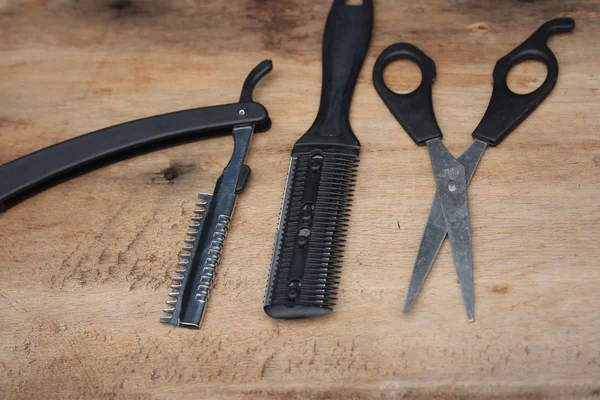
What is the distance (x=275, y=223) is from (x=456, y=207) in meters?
0.25

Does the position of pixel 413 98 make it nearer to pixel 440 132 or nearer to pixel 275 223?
pixel 440 132

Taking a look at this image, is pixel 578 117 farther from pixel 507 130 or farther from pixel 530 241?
pixel 530 241

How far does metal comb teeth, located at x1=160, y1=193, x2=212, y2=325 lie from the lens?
Result: 919 mm

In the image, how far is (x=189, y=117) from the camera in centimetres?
108

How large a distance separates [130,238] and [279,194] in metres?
0.22

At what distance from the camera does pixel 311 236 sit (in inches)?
36.9

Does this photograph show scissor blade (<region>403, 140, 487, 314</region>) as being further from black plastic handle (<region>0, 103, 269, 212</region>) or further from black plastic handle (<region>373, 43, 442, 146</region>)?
black plastic handle (<region>0, 103, 269, 212</region>)

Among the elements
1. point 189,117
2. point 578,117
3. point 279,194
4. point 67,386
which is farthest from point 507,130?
point 67,386

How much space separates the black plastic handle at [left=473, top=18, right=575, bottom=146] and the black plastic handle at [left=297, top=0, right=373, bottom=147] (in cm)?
20

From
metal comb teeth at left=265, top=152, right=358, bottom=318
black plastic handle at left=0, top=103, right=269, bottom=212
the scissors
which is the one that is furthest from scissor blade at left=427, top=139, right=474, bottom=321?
black plastic handle at left=0, top=103, right=269, bottom=212

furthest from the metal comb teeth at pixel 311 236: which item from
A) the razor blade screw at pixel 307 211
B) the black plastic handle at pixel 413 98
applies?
the black plastic handle at pixel 413 98

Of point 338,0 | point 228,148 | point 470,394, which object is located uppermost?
point 338,0

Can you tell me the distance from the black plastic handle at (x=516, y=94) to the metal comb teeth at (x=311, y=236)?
21 cm

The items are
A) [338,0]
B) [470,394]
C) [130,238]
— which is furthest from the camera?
[338,0]
